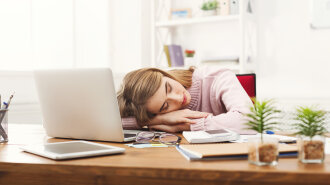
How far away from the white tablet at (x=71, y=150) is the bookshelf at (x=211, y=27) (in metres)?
2.10

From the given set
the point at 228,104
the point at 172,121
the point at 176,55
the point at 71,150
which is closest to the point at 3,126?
the point at 71,150

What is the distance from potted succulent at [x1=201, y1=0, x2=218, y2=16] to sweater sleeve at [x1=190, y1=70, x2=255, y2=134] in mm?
1430

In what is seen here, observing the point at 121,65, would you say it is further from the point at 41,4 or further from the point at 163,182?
the point at 163,182

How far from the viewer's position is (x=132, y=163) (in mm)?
865

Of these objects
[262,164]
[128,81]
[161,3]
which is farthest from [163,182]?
[161,3]

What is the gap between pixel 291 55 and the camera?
120 inches

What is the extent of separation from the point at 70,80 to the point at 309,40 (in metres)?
2.32

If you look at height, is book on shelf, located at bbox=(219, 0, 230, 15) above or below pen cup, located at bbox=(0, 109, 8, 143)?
above

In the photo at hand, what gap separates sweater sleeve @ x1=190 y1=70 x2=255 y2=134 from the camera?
1.47 metres

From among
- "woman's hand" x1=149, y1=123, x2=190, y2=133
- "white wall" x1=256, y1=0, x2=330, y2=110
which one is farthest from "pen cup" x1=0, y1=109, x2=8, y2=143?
"white wall" x1=256, y1=0, x2=330, y2=110

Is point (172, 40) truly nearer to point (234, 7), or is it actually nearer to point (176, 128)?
point (234, 7)

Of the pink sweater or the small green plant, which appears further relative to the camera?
the small green plant

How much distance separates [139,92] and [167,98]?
0.12 meters

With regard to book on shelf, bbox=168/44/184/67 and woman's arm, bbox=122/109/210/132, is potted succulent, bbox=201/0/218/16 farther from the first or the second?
woman's arm, bbox=122/109/210/132
